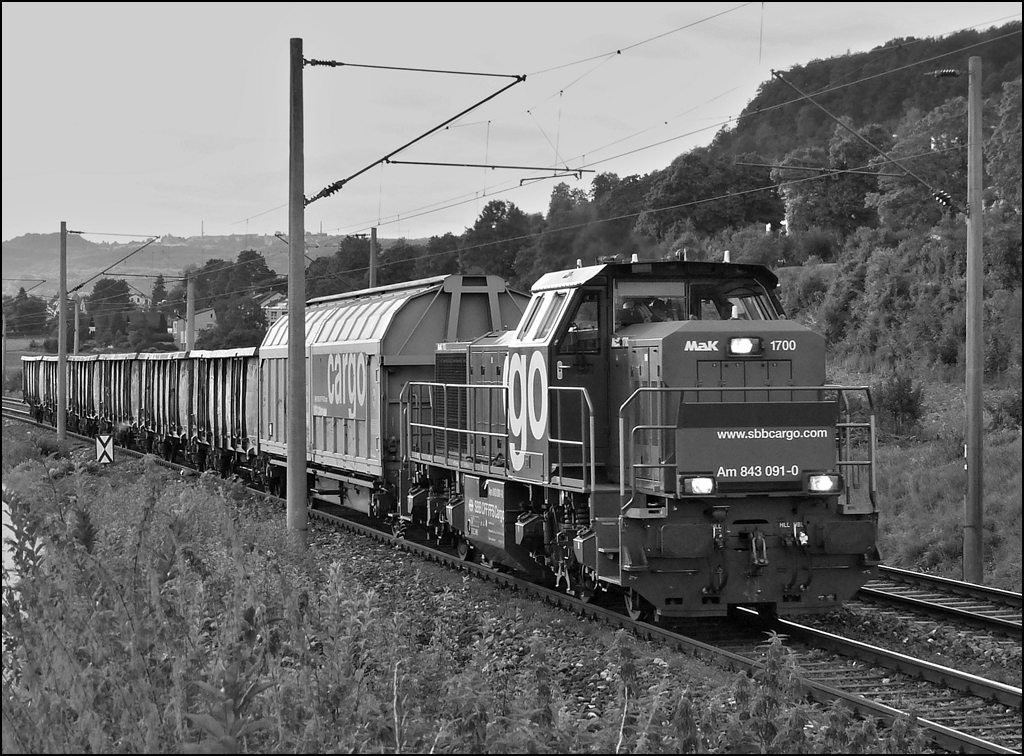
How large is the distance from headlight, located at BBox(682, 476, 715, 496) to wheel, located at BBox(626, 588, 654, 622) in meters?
1.58

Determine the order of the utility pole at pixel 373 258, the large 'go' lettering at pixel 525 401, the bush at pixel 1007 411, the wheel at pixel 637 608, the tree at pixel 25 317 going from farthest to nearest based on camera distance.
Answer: the tree at pixel 25 317
the utility pole at pixel 373 258
the bush at pixel 1007 411
the large 'go' lettering at pixel 525 401
the wheel at pixel 637 608

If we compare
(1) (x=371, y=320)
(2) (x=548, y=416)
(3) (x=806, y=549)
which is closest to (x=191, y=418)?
(1) (x=371, y=320)

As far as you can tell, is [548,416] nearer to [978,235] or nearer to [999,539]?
[978,235]

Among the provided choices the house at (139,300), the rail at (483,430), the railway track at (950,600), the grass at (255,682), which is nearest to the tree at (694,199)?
the rail at (483,430)

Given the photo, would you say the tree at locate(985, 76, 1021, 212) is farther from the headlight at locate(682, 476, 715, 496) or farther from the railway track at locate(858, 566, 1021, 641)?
the headlight at locate(682, 476, 715, 496)

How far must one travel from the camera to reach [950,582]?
41.4ft

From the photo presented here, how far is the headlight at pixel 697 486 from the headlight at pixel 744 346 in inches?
52.4

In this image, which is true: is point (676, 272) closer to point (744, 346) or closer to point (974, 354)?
point (744, 346)

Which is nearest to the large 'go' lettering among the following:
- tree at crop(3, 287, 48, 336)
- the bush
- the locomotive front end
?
the locomotive front end

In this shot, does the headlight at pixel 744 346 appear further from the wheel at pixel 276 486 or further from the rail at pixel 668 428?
the wheel at pixel 276 486

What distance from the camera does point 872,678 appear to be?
893 cm

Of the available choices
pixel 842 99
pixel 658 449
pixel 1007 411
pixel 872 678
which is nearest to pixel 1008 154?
pixel 1007 411

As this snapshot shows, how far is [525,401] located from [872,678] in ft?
14.9

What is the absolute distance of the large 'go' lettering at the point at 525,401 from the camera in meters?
11.2
